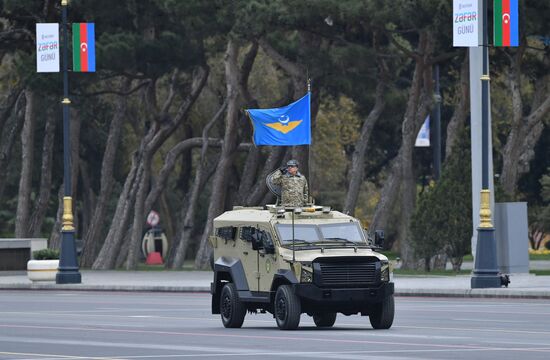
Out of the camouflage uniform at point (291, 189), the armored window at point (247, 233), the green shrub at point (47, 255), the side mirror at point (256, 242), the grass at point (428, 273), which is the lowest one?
the grass at point (428, 273)

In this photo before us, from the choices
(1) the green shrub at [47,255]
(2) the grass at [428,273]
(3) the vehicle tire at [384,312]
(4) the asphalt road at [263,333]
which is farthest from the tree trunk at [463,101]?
(3) the vehicle tire at [384,312]

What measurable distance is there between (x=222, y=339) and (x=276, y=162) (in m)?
37.2

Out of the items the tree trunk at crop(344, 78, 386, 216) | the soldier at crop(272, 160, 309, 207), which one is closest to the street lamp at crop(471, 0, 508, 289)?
the soldier at crop(272, 160, 309, 207)

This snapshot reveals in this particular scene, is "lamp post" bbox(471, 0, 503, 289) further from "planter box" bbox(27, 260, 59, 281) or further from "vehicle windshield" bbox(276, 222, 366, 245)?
"planter box" bbox(27, 260, 59, 281)

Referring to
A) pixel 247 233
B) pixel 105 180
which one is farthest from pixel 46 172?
pixel 247 233

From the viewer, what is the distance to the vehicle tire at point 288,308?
82.1 ft

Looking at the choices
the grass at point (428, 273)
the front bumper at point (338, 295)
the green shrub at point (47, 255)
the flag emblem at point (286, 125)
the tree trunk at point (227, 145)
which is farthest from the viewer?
the tree trunk at point (227, 145)

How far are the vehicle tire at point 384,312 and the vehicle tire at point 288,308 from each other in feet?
4.21

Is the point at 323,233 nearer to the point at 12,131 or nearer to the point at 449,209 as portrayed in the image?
the point at 449,209

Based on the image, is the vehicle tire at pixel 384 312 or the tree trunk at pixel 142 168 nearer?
the vehicle tire at pixel 384 312

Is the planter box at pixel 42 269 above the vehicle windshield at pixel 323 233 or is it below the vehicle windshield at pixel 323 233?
below

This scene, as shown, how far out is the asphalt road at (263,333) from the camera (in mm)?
20484

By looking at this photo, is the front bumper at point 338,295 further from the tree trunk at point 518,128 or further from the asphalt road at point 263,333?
the tree trunk at point 518,128

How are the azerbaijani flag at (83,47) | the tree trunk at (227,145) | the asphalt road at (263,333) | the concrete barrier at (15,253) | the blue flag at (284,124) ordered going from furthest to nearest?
the tree trunk at (227,145), the concrete barrier at (15,253), the azerbaijani flag at (83,47), the blue flag at (284,124), the asphalt road at (263,333)
